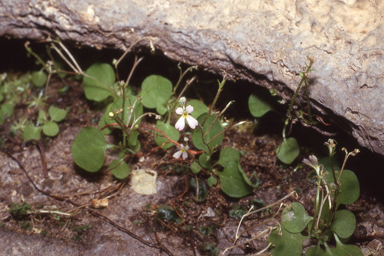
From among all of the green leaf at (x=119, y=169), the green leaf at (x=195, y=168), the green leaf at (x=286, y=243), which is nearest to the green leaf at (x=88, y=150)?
the green leaf at (x=119, y=169)

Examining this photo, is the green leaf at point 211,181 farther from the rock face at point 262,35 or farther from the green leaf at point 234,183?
the rock face at point 262,35

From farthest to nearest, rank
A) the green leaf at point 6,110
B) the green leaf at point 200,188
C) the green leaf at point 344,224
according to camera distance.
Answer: the green leaf at point 6,110 → the green leaf at point 200,188 → the green leaf at point 344,224

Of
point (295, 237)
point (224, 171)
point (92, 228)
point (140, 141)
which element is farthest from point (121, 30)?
point (295, 237)

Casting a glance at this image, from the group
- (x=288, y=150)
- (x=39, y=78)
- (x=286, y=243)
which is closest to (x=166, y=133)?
(x=288, y=150)

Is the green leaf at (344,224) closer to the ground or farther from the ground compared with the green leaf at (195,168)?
farther from the ground

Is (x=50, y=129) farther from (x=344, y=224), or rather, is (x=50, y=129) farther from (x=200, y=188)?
(x=344, y=224)

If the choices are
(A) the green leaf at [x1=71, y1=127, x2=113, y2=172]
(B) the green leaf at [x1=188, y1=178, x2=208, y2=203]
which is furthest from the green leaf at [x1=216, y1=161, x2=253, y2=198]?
(A) the green leaf at [x1=71, y1=127, x2=113, y2=172]

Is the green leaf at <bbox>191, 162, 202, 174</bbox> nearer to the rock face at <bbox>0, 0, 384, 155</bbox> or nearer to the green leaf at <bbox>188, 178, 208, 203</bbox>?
the green leaf at <bbox>188, 178, 208, 203</bbox>
